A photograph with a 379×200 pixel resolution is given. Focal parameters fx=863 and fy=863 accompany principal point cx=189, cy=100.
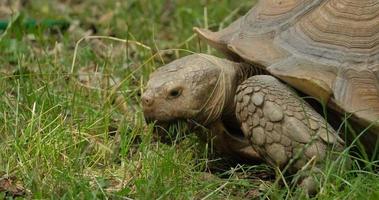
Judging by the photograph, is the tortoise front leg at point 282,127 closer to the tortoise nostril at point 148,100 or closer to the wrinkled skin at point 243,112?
the wrinkled skin at point 243,112

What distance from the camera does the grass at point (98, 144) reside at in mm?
3369

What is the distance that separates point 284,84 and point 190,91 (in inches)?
16.3

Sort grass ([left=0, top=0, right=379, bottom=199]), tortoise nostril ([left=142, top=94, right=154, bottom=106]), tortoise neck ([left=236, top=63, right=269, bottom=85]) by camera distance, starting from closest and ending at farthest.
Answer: grass ([left=0, top=0, right=379, bottom=199])
tortoise nostril ([left=142, top=94, right=154, bottom=106])
tortoise neck ([left=236, top=63, right=269, bottom=85])

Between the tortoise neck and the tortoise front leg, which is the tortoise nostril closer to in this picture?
the tortoise front leg

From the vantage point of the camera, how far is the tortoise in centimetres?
358

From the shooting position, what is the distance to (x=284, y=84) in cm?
378

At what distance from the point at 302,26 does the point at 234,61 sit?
513 mm

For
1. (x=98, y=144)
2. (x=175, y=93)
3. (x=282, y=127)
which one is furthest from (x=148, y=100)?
(x=282, y=127)

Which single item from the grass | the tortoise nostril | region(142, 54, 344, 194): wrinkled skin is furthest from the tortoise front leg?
the tortoise nostril

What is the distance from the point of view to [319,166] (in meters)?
3.53

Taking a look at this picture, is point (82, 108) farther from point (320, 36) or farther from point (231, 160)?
point (320, 36)

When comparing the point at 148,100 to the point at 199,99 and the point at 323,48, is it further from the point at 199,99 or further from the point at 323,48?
the point at 323,48

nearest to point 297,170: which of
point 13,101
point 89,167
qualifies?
point 89,167

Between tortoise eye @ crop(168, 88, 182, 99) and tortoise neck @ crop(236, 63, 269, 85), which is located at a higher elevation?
tortoise eye @ crop(168, 88, 182, 99)
